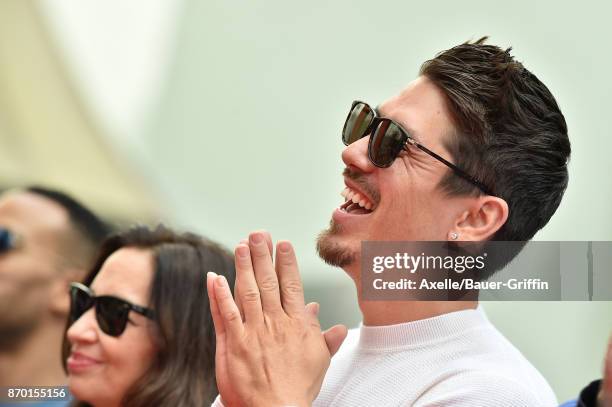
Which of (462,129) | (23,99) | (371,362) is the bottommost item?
(371,362)

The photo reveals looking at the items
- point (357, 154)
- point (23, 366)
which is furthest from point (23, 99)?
point (357, 154)

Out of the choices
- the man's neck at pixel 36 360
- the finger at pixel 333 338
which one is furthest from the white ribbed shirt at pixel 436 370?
the man's neck at pixel 36 360

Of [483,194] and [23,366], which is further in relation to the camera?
[23,366]

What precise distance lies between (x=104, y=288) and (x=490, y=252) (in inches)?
31.3

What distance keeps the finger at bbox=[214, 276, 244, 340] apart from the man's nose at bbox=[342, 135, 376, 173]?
327 millimetres

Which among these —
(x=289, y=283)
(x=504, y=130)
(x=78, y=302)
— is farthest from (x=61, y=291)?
(x=504, y=130)

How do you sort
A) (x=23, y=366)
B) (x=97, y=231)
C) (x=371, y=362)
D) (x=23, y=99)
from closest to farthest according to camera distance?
(x=371, y=362)
(x=23, y=366)
(x=97, y=231)
(x=23, y=99)

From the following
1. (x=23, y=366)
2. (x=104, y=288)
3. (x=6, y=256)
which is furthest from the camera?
(x=6, y=256)

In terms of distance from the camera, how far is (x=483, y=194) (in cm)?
136

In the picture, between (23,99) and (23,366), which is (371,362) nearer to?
(23,366)

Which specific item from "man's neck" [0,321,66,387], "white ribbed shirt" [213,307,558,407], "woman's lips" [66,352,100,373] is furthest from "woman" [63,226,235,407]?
"white ribbed shirt" [213,307,558,407]

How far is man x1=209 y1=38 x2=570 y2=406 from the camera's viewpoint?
4.22 feet

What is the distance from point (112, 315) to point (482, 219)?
0.77 meters

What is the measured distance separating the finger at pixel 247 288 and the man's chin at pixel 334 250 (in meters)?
0.21
